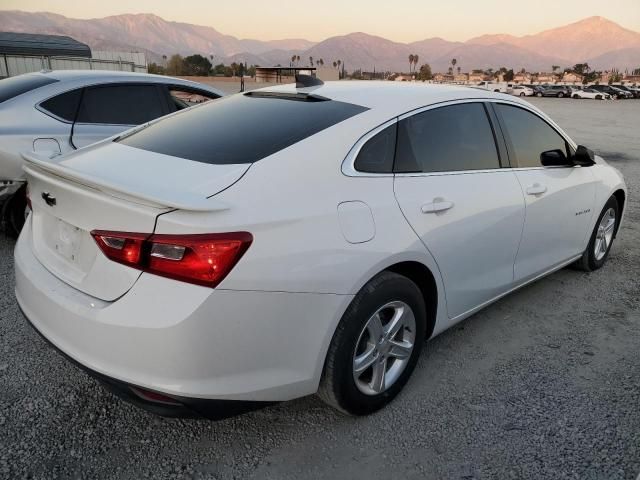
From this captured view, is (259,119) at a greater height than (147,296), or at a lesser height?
greater

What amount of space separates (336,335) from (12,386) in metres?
1.82

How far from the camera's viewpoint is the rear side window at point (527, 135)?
3.55m

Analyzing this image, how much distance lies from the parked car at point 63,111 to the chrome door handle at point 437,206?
317 centimetres

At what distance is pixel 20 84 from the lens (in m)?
4.98

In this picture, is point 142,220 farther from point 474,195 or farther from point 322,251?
point 474,195

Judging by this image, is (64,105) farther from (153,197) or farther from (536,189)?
(536,189)

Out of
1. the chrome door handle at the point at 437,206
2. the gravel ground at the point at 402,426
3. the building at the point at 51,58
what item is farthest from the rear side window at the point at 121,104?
the building at the point at 51,58

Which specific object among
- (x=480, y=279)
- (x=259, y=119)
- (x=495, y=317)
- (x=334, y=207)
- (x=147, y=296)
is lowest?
(x=495, y=317)

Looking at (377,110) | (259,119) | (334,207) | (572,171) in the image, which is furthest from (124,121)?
(572,171)

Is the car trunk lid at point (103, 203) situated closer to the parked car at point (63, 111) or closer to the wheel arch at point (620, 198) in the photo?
the parked car at point (63, 111)

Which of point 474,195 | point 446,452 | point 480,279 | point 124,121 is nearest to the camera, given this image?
point 446,452

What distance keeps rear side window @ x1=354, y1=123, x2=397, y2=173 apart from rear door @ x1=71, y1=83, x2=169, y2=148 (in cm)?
321

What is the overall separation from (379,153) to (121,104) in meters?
3.55

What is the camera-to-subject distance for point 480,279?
3.20m
